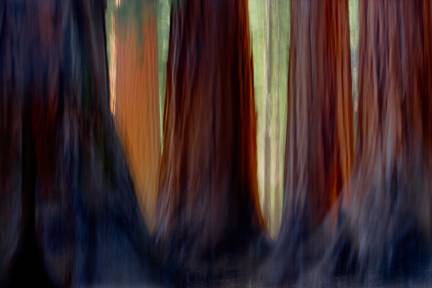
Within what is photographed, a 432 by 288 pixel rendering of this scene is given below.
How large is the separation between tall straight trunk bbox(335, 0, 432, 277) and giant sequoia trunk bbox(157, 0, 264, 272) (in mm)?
311

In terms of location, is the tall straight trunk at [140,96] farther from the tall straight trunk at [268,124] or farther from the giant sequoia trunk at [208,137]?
the tall straight trunk at [268,124]

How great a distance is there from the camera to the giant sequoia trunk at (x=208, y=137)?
63.4 inches

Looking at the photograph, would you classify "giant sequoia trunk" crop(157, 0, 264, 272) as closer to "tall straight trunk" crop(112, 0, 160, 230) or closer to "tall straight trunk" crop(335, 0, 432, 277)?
"tall straight trunk" crop(112, 0, 160, 230)

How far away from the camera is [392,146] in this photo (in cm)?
162

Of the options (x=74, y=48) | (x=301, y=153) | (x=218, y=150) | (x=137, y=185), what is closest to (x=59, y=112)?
(x=74, y=48)

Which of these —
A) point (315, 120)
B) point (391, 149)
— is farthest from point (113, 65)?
point (391, 149)

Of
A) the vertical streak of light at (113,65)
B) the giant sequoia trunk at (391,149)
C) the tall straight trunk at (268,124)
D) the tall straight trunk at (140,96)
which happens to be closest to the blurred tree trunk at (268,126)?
the tall straight trunk at (268,124)

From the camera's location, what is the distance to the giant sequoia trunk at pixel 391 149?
162 cm

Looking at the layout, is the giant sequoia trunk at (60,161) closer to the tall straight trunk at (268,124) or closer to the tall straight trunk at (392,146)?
the tall straight trunk at (268,124)

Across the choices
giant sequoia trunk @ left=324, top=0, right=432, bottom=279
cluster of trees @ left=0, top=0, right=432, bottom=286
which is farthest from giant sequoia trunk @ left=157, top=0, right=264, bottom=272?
giant sequoia trunk @ left=324, top=0, right=432, bottom=279

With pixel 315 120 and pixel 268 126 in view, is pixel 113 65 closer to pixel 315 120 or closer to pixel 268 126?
pixel 268 126

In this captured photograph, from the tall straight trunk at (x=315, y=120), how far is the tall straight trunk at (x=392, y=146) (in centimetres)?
5

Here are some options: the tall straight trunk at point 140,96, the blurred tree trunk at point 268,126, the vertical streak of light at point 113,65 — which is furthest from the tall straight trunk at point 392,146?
the vertical streak of light at point 113,65

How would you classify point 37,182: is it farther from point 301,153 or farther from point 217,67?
point 301,153
